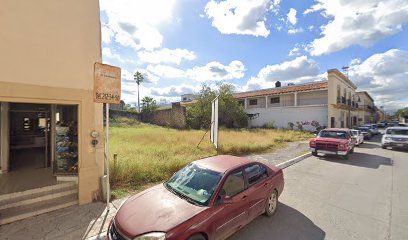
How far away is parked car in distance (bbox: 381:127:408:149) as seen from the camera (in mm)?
13438

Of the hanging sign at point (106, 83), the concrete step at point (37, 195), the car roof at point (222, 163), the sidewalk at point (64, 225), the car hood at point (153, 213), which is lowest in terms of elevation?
the sidewalk at point (64, 225)

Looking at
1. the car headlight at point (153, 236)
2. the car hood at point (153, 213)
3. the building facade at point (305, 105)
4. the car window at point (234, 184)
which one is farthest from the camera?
the building facade at point (305, 105)

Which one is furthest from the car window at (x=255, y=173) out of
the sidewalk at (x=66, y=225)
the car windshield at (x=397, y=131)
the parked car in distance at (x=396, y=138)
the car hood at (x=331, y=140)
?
the car windshield at (x=397, y=131)

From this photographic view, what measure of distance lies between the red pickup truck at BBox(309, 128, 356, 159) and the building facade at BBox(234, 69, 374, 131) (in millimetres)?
13748

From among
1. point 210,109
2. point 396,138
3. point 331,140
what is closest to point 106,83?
point 331,140

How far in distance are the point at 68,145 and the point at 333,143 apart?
11.3 meters

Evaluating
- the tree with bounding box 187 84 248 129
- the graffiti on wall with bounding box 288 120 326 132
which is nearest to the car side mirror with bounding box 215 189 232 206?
the tree with bounding box 187 84 248 129

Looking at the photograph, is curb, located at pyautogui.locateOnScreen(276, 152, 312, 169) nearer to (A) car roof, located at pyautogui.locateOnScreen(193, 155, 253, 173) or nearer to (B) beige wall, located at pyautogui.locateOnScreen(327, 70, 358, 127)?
(A) car roof, located at pyautogui.locateOnScreen(193, 155, 253, 173)

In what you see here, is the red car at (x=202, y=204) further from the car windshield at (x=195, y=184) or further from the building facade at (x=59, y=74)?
the building facade at (x=59, y=74)

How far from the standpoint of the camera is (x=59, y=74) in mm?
4762

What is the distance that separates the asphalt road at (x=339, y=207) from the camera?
3.94 meters

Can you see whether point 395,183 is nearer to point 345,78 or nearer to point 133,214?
point 133,214

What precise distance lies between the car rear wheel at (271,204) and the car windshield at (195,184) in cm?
152

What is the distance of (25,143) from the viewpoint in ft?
30.6
